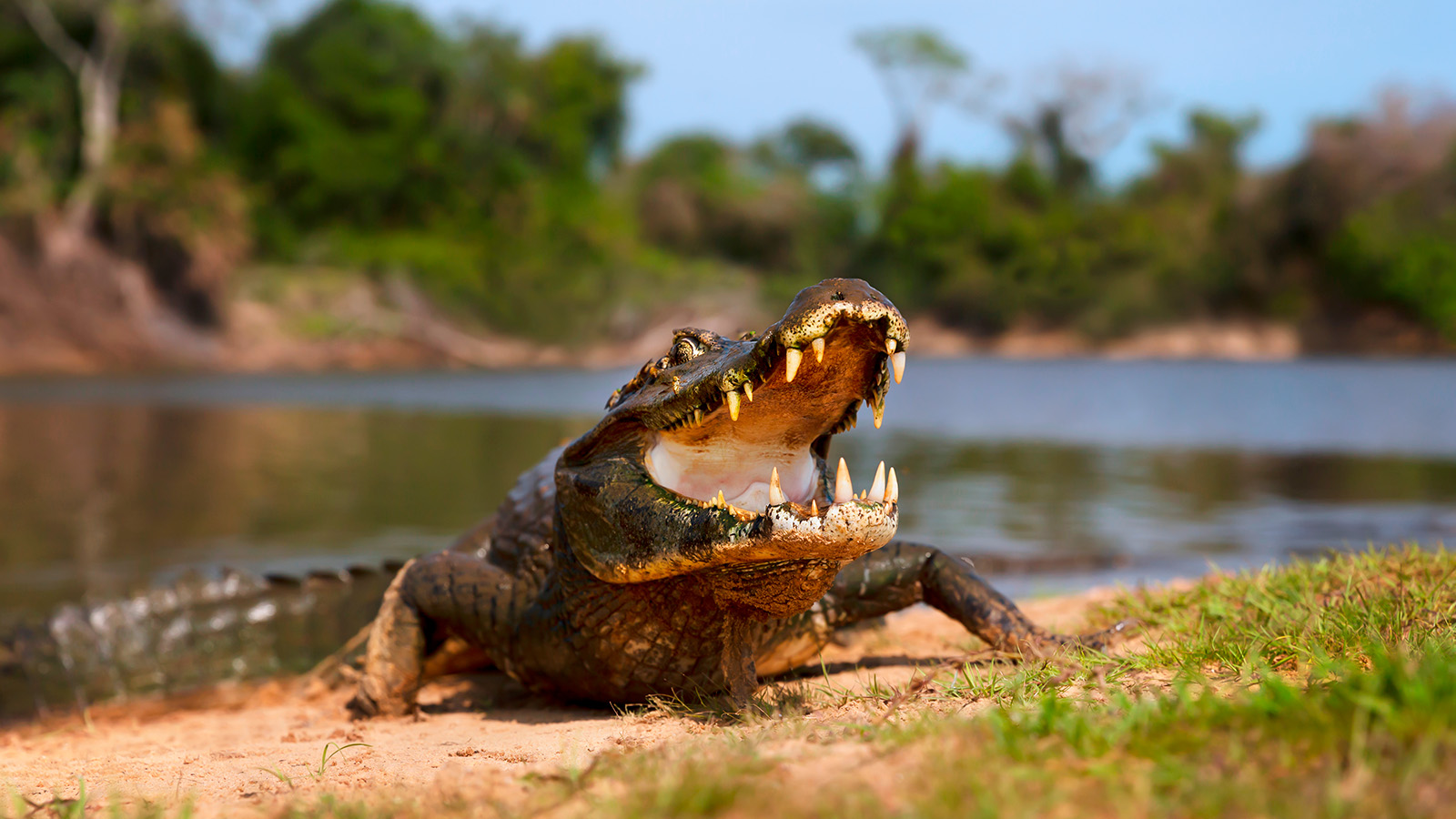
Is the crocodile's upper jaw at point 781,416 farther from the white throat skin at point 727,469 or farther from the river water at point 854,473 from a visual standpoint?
the river water at point 854,473

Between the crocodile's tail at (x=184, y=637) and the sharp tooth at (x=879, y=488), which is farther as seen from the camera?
the crocodile's tail at (x=184, y=637)

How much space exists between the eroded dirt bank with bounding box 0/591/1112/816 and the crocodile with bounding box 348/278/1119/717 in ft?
0.54

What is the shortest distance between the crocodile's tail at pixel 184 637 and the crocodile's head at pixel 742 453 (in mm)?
2531

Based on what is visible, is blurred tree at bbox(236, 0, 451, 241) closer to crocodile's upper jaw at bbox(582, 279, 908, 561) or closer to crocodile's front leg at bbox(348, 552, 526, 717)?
crocodile's front leg at bbox(348, 552, 526, 717)

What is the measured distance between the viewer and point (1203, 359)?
47.9 meters

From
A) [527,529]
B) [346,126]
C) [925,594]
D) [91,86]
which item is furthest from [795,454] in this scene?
[346,126]

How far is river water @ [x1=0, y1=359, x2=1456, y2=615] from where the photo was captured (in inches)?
290

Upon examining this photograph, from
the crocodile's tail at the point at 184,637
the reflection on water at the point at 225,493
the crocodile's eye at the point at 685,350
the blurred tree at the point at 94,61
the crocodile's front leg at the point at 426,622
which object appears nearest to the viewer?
the crocodile's eye at the point at 685,350

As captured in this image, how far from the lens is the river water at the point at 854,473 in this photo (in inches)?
290

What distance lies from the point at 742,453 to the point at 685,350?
0.30 m

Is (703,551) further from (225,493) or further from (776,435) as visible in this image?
(225,493)

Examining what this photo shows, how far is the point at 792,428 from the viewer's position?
271 centimetres

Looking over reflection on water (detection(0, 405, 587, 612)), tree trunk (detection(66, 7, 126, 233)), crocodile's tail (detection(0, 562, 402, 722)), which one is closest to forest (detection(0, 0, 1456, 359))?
tree trunk (detection(66, 7, 126, 233))

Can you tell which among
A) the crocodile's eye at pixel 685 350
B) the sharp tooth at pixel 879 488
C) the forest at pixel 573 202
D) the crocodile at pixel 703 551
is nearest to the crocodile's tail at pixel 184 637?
the crocodile at pixel 703 551
